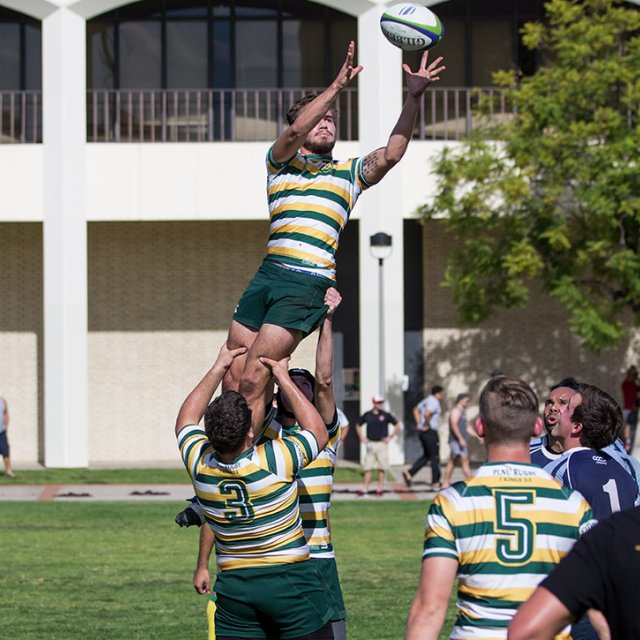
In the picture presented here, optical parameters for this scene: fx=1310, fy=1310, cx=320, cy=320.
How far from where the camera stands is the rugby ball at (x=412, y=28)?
734cm

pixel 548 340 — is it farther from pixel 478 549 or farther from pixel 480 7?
pixel 478 549

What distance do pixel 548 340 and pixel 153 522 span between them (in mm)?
14543

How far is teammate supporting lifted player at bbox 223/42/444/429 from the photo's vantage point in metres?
7.27

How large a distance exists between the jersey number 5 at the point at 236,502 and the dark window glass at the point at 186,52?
1039 inches

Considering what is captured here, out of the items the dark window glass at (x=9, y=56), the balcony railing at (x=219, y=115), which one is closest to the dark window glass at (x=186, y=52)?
the balcony railing at (x=219, y=115)

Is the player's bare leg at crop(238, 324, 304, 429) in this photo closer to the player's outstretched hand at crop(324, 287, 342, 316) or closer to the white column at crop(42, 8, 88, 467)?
the player's outstretched hand at crop(324, 287, 342, 316)

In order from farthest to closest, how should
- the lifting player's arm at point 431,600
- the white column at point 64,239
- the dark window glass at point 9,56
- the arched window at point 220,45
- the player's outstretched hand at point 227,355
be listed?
Answer: the dark window glass at point 9,56
the arched window at point 220,45
the white column at point 64,239
the player's outstretched hand at point 227,355
the lifting player's arm at point 431,600

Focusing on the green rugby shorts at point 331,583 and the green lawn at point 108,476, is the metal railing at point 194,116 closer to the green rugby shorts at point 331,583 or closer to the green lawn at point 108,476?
the green lawn at point 108,476

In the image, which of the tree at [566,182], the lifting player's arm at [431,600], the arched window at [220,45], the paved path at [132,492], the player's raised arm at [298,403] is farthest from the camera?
the arched window at [220,45]

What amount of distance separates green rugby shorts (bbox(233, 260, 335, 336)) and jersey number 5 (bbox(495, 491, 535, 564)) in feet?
7.72

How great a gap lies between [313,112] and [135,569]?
32.1ft

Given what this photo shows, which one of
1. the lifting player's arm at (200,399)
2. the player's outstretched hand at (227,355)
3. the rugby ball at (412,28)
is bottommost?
the lifting player's arm at (200,399)

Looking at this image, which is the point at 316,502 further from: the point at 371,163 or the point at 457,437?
the point at 457,437

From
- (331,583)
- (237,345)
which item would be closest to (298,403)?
(237,345)
